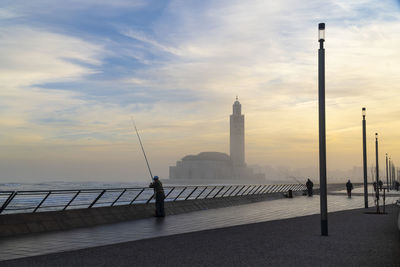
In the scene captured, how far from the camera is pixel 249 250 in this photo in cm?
1185

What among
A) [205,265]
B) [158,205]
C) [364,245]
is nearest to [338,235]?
[364,245]

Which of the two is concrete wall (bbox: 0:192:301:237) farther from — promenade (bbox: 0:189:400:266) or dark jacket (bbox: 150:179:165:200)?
dark jacket (bbox: 150:179:165:200)

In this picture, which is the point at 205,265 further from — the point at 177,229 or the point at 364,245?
the point at 177,229

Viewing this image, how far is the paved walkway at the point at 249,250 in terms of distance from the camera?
10.1m

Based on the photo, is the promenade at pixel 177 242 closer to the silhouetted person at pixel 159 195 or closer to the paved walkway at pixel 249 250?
the paved walkway at pixel 249 250

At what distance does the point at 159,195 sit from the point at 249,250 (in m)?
Result: 10.7

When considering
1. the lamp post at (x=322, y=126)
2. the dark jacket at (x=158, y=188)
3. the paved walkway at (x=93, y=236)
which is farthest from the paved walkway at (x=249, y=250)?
the dark jacket at (x=158, y=188)

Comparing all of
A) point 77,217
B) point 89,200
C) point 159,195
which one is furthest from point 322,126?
point 89,200

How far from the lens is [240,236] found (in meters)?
14.8

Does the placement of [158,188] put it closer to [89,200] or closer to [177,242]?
[177,242]

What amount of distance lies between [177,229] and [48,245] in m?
5.27

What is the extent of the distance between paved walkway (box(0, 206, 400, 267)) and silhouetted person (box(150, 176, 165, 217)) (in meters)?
6.15

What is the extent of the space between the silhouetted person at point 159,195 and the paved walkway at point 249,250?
615cm

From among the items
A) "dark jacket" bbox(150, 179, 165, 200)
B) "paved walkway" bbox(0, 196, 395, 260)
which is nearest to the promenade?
"paved walkway" bbox(0, 196, 395, 260)
